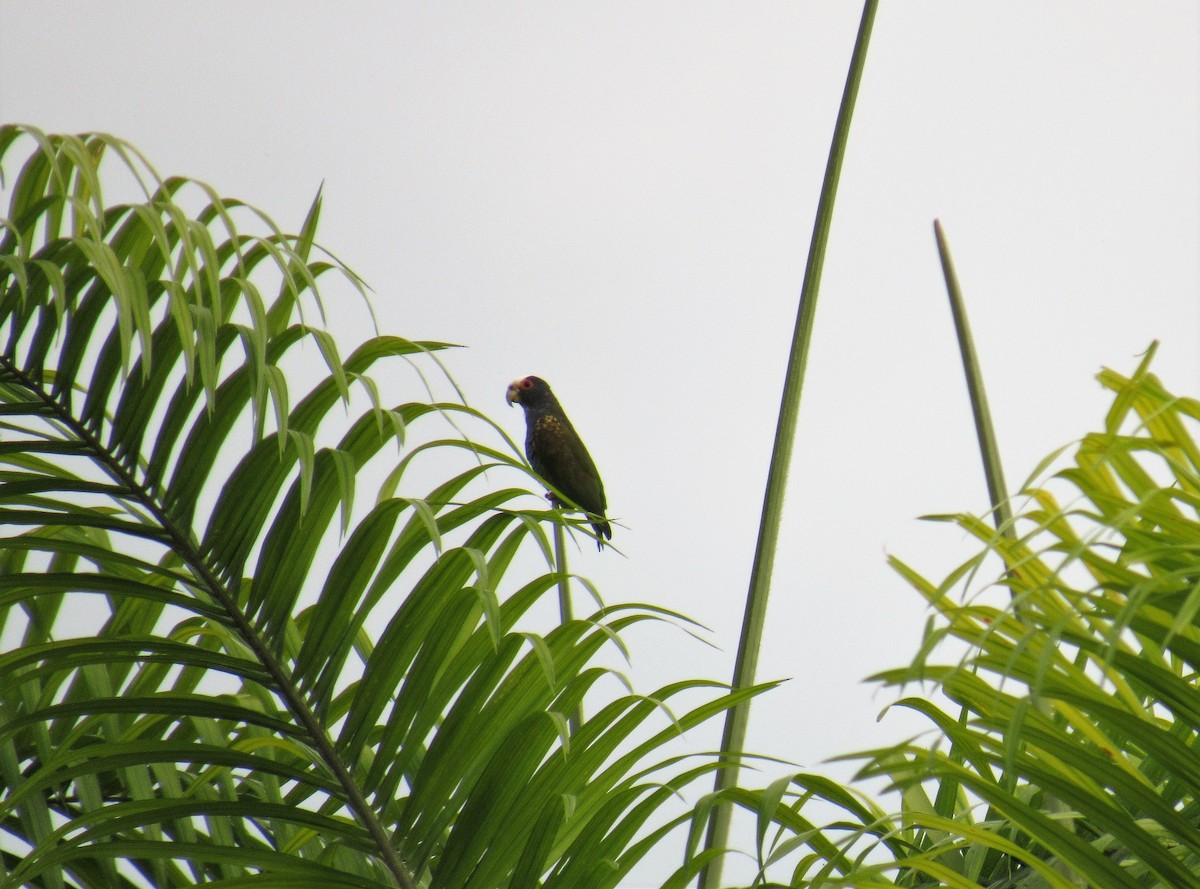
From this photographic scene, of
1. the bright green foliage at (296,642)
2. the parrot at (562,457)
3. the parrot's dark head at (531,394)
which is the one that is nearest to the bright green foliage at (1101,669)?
the bright green foliage at (296,642)

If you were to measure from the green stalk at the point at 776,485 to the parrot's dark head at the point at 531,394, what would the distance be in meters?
2.81

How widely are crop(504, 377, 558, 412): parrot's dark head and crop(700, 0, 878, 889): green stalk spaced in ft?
9.21

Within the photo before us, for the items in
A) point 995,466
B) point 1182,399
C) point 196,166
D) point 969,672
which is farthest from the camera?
point 196,166

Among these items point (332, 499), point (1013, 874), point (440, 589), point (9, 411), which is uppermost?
point (9, 411)

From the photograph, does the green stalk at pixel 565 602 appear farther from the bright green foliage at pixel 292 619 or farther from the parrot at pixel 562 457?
the parrot at pixel 562 457

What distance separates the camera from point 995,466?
1297mm

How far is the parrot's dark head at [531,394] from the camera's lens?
161 inches

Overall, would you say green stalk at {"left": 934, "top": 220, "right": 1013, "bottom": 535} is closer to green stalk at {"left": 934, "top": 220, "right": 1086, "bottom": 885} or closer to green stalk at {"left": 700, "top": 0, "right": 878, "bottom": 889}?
green stalk at {"left": 934, "top": 220, "right": 1086, "bottom": 885}

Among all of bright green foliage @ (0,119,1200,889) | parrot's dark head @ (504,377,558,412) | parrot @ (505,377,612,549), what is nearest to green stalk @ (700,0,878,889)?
bright green foliage @ (0,119,1200,889)

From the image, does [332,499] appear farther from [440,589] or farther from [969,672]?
[969,672]

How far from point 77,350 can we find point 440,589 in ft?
1.43

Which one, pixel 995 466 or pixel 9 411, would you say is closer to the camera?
pixel 9 411

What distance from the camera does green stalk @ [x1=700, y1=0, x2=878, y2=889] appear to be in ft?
3.97

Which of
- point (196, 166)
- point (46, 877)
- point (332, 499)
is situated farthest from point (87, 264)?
point (196, 166)
